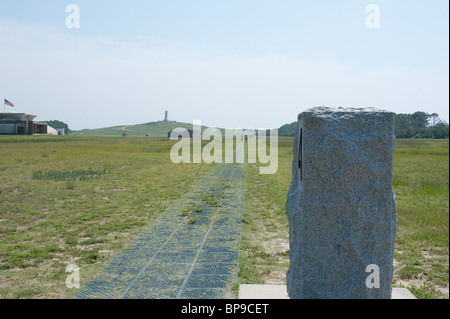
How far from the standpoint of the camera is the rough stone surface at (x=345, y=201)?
4.23m

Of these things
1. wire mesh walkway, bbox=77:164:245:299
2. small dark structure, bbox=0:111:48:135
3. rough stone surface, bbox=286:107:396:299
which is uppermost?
small dark structure, bbox=0:111:48:135

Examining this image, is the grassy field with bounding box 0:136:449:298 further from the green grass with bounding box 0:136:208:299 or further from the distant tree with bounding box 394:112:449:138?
the distant tree with bounding box 394:112:449:138

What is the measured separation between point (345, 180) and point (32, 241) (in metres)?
7.16

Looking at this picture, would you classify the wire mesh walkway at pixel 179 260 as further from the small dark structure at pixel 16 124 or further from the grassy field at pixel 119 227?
the small dark structure at pixel 16 124

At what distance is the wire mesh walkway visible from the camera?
218 inches

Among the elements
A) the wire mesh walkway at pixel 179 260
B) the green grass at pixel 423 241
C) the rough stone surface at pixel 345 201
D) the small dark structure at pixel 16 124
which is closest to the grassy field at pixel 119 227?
A: the green grass at pixel 423 241

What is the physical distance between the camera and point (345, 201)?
13.9ft

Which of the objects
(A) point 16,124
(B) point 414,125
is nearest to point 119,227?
(A) point 16,124

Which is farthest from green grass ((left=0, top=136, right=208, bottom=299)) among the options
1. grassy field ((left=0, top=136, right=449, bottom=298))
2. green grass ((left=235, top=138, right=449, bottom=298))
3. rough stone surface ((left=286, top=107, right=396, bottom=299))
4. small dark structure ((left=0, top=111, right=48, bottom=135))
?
small dark structure ((left=0, top=111, right=48, bottom=135))

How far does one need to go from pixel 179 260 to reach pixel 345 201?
147 inches

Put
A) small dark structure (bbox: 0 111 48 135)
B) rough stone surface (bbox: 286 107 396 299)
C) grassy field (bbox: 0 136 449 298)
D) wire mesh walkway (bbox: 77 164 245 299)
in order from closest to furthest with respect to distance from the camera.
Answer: rough stone surface (bbox: 286 107 396 299) < wire mesh walkway (bbox: 77 164 245 299) < grassy field (bbox: 0 136 449 298) < small dark structure (bbox: 0 111 48 135)

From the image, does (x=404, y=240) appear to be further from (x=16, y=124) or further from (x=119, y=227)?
(x=16, y=124)

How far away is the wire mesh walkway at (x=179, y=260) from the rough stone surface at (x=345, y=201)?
1818mm

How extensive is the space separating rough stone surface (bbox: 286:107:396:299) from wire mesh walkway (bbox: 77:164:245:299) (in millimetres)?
1818
